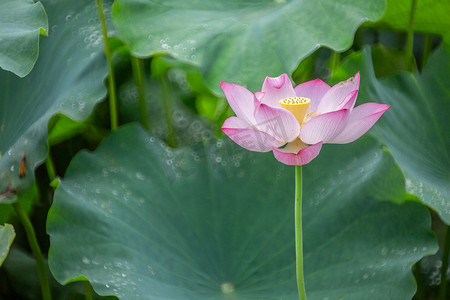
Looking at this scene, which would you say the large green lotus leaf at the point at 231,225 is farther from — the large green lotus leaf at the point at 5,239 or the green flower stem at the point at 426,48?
the green flower stem at the point at 426,48

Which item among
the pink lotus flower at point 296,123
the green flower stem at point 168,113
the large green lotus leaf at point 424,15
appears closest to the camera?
the pink lotus flower at point 296,123

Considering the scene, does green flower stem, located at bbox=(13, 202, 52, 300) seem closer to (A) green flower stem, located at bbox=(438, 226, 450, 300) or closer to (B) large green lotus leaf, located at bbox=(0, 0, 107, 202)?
(B) large green lotus leaf, located at bbox=(0, 0, 107, 202)

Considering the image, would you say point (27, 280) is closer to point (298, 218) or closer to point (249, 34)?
point (249, 34)

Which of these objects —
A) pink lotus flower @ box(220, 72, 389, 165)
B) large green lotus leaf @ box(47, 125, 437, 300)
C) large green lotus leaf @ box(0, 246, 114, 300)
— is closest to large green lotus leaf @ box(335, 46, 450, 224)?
large green lotus leaf @ box(47, 125, 437, 300)

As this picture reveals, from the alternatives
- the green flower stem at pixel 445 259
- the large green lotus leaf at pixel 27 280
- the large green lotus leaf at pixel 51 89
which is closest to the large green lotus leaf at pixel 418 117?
the green flower stem at pixel 445 259

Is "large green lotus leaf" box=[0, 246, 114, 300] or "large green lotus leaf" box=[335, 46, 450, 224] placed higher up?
"large green lotus leaf" box=[335, 46, 450, 224]

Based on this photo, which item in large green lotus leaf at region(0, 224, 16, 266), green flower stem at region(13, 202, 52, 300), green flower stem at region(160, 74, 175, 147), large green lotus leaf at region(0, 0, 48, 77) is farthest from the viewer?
green flower stem at region(160, 74, 175, 147)
